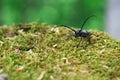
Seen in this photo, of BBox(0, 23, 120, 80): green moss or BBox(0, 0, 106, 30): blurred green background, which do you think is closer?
BBox(0, 23, 120, 80): green moss

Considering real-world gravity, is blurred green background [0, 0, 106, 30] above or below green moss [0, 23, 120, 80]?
above

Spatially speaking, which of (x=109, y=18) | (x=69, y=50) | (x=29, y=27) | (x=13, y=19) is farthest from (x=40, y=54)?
(x=13, y=19)

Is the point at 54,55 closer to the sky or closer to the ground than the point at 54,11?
closer to the ground

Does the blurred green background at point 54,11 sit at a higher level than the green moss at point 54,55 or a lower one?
higher

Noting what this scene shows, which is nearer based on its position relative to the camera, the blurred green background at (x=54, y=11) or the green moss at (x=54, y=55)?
the green moss at (x=54, y=55)

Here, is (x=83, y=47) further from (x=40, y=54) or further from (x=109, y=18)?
(x=109, y=18)

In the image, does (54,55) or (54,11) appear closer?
(54,55)
